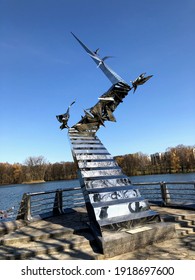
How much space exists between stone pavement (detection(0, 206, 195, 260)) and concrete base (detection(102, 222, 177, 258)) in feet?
0.40

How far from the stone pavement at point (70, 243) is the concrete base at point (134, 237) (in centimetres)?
12

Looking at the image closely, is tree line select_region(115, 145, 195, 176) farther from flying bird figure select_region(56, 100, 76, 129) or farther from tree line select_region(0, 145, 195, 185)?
flying bird figure select_region(56, 100, 76, 129)

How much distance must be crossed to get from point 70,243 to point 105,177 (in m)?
2.58

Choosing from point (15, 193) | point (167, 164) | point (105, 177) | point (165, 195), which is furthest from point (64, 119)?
point (167, 164)

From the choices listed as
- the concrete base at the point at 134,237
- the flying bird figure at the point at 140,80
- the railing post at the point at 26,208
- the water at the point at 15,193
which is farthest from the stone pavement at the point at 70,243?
the flying bird figure at the point at 140,80

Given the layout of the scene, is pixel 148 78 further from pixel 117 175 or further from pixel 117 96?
pixel 117 175

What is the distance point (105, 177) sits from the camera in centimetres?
838

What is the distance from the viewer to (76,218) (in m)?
9.53

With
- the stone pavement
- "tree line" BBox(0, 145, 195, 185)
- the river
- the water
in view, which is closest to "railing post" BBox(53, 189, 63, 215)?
the stone pavement

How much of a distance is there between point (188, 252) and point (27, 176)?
92848mm

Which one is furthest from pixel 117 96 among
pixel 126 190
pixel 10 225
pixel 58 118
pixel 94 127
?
pixel 10 225

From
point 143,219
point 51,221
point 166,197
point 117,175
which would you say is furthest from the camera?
point 166,197

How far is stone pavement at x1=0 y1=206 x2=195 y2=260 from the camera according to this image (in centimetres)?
576

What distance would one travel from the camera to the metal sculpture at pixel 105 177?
6957 millimetres
